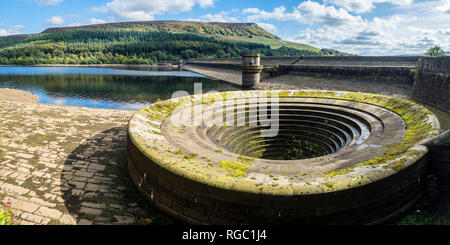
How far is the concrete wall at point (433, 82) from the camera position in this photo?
13.8 m

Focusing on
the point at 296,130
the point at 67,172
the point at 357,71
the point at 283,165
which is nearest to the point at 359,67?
the point at 357,71

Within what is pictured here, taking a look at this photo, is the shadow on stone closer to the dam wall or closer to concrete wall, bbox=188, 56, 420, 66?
the dam wall

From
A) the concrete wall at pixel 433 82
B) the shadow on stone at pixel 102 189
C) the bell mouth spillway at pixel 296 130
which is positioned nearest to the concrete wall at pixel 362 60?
the concrete wall at pixel 433 82

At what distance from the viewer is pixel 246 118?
496 inches

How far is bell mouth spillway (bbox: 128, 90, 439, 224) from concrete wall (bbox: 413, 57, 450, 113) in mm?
4768

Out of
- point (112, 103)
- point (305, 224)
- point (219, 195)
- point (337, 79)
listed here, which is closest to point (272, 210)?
point (305, 224)

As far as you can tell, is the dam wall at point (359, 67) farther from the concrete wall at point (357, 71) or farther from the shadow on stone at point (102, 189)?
the shadow on stone at point (102, 189)

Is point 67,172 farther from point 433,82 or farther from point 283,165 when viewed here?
point 433,82

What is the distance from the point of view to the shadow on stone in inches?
278

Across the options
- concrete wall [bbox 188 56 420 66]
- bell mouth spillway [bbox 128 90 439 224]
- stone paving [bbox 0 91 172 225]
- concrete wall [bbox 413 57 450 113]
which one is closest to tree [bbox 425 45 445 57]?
concrete wall [bbox 188 56 420 66]

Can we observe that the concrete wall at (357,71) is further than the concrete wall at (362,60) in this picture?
No

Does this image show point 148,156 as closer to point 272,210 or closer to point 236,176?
point 236,176

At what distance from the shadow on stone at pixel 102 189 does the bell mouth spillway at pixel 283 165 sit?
0.44m

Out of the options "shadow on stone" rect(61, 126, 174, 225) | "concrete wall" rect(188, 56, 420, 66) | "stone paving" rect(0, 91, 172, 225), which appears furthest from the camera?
"concrete wall" rect(188, 56, 420, 66)
